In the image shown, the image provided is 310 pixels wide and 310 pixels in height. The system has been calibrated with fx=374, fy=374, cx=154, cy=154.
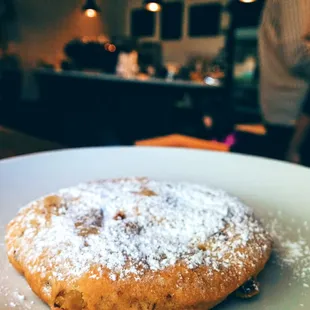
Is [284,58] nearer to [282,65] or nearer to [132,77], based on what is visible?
[282,65]

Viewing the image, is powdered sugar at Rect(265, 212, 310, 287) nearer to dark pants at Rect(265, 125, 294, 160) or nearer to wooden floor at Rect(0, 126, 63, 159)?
wooden floor at Rect(0, 126, 63, 159)

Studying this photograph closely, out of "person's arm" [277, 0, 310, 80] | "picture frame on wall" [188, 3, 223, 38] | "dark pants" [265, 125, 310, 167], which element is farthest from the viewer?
"picture frame on wall" [188, 3, 223, 38]

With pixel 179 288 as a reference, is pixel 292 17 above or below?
above

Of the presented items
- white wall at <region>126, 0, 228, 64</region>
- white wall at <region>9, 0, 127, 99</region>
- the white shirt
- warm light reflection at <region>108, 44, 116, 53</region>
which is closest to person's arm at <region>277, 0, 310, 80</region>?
the white shirt

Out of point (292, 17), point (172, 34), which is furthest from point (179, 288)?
point (172, 34)

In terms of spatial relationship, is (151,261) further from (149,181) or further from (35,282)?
(149,181)

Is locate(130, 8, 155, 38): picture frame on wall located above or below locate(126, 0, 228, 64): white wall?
above
